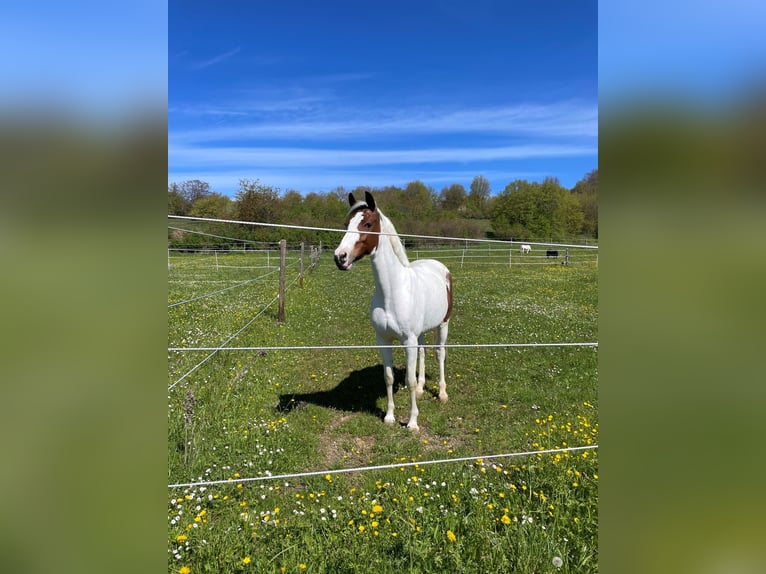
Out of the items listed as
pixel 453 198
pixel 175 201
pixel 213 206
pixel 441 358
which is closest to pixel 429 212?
pixel 453 198

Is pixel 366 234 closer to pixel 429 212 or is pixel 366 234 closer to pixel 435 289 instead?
pixel 435 289

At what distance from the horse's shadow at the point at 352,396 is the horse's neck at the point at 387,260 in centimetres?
153

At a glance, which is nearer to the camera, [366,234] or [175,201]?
[366,234]

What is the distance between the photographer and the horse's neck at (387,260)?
374cm

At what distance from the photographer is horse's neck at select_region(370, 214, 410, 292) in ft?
12.3

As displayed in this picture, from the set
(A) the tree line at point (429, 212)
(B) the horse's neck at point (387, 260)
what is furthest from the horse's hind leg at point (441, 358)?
(A) the tree line at point (429, 212)

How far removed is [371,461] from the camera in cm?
344

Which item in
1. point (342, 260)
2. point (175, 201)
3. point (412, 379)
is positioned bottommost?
point (412, 379)

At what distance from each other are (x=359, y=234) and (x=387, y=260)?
1.58ft

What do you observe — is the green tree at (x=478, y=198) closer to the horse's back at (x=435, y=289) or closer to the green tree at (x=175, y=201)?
the green tree at (x=175, y=201)
